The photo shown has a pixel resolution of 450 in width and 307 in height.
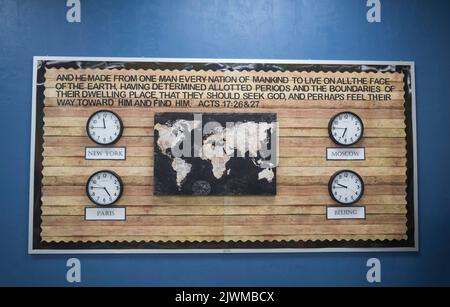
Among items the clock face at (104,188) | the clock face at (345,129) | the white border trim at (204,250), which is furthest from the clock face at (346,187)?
the clock face at (104,188)

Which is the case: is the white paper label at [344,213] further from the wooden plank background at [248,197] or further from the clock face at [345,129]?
the clock face at [345,129]

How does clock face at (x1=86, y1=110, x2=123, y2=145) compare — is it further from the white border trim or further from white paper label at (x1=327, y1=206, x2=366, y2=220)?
white paper label at (x1=327, y1=206, x2=366, y2=220)

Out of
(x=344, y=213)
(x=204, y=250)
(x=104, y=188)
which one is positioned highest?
(x=104, y=188)

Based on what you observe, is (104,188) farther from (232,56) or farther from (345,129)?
(345,129)

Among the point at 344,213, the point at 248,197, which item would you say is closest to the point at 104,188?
the point at 248,197

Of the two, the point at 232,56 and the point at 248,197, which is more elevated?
the point at 232,56

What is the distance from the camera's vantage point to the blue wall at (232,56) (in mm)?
2254

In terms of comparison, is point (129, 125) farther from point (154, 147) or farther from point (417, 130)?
point (417, 130)

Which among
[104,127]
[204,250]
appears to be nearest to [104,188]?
[104,127]

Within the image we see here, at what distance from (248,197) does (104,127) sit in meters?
0.97

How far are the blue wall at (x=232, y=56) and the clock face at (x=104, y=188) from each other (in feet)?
1.16

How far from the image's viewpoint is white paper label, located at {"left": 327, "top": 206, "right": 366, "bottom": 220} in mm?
2299

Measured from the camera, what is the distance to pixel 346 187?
2297 mm

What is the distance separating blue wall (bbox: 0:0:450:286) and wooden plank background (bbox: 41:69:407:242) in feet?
0.45
